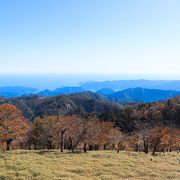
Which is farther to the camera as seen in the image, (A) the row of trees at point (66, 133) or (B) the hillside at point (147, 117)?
(B) the hillside at point (147, 117)

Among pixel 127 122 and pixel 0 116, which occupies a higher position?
pixel 0 116

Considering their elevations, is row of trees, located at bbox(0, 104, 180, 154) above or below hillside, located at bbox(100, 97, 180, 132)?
above

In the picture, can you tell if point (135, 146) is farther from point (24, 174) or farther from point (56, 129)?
point (24, 174)

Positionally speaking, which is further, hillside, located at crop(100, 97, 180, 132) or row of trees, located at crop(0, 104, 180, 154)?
hillside, located at crop(100, 97, 180, 132)

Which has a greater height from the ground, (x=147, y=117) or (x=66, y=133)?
(x=66, y=133)

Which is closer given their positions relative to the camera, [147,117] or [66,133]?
[66,133]

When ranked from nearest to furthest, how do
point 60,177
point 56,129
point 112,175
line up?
1. point 60,177
2. point 112,175
3. point 56,129

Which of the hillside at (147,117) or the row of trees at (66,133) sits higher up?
the row of trees at (66,133)

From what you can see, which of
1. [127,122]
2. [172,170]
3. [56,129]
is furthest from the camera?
[127,122]

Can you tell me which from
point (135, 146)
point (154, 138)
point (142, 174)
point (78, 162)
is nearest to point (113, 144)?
point (135, 146)

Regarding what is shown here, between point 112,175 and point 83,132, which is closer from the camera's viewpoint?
point 112,175

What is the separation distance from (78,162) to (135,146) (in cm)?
6097

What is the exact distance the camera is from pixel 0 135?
6606cm

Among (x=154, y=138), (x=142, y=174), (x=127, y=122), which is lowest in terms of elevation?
(x=127, y=122)
